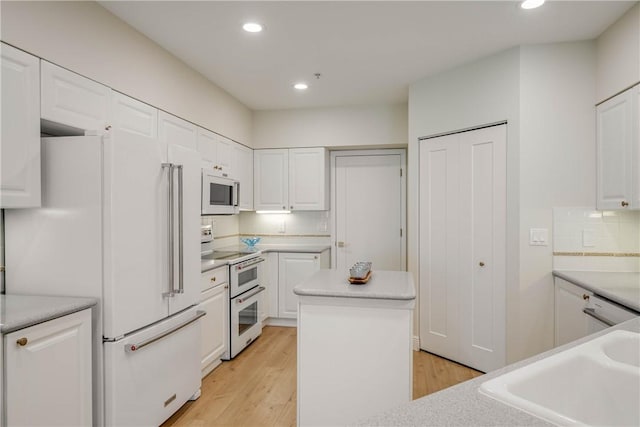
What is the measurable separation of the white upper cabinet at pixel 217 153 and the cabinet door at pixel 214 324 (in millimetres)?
1173

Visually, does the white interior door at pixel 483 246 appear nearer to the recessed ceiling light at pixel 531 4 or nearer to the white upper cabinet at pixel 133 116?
the recessed ceiling light at pixel 531 4

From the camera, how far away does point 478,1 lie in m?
2.26

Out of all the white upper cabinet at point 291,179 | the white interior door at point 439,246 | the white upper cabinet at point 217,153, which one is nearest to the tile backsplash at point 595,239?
the white interior door at point 439,246

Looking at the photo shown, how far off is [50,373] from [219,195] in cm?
211

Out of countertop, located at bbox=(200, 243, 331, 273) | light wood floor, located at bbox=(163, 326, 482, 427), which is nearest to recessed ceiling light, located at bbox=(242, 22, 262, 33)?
countertop, located at bbox=(200, 243, 331, 273)

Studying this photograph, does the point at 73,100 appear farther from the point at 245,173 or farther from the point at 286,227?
the point at 286,227

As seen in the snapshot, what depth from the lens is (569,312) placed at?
2.60 metres

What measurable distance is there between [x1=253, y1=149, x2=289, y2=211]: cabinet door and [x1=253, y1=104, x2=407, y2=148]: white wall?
5.3 inches

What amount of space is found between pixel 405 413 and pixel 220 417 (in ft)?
6.83

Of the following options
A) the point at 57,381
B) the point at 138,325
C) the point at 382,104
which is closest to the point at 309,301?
the point at 138,325

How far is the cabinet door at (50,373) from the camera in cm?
150

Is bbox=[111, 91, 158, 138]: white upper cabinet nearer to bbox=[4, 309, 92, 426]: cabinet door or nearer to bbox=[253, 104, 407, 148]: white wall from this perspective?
bbox=[4, 309, 92, 426]: cabinet door

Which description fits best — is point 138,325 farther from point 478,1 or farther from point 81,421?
point 478,1

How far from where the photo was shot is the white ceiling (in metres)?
2.32
